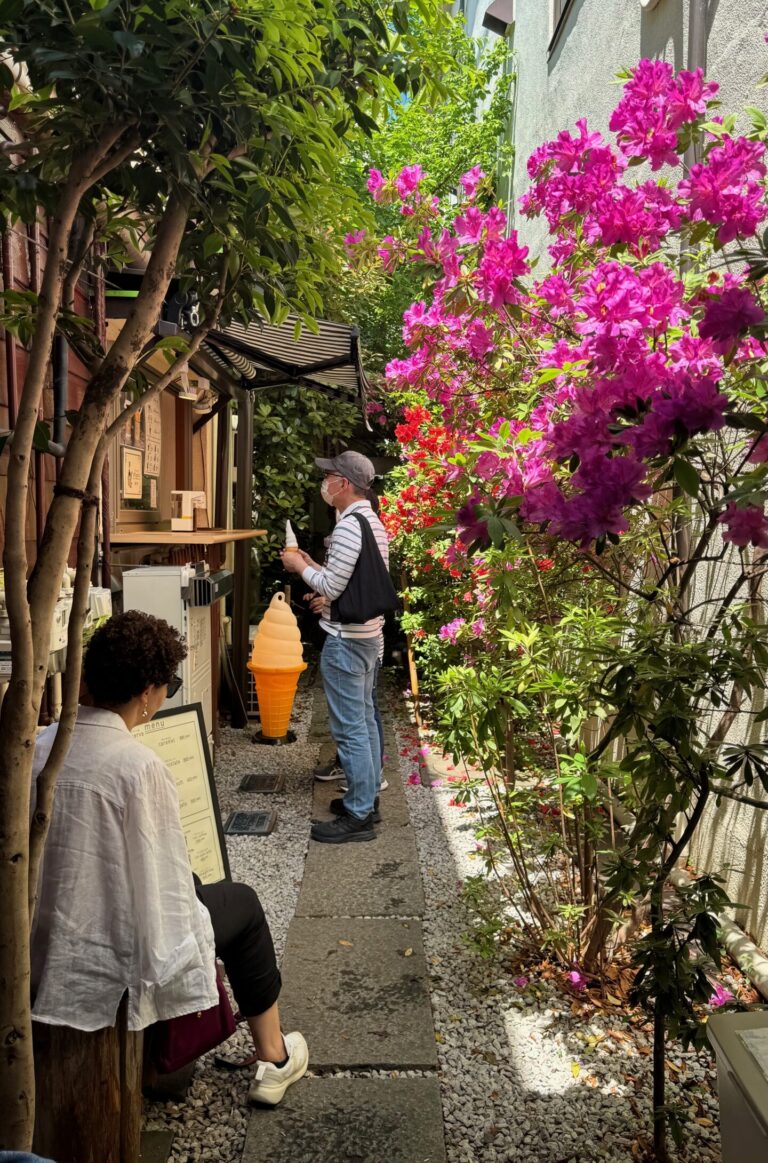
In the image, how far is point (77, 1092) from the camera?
1.83 metres

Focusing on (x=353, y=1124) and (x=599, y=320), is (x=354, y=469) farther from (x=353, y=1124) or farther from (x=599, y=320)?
(x=353, y=1124)

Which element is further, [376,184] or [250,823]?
[250,823]

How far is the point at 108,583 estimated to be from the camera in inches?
161

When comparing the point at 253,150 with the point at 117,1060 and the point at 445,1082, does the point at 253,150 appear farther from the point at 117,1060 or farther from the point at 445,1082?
the point at 445,1082

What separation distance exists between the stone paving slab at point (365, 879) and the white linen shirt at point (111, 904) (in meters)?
1.90

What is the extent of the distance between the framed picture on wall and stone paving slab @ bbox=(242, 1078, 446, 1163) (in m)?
3.32

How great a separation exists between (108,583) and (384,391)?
5533mm

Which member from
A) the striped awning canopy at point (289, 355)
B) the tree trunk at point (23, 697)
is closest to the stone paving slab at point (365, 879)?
→ the tree trunk at point (23, 697)

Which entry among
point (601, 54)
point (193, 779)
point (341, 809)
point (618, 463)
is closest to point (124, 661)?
point (193, 779)

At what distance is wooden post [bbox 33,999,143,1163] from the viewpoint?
1.82 meters

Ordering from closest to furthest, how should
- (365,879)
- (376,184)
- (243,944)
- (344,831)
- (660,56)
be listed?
(243,944) < (376,184) < (365,879) < (660,56) < (344,831)

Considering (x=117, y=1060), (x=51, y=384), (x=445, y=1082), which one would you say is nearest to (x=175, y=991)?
(x=117, y=1060)

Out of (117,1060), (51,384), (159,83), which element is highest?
(159,83)

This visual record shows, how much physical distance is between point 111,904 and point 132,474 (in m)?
3.46
